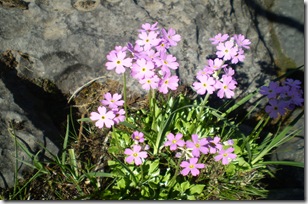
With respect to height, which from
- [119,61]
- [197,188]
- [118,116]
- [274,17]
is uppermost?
[274,17]

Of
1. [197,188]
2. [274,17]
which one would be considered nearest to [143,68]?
[197,188]

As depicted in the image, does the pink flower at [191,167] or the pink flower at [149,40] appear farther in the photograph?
the pink flower at [191,167]

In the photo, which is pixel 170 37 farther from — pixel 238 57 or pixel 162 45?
pixel 238 57

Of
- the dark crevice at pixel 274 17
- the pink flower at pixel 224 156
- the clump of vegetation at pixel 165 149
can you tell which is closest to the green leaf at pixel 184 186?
the clump of vegetation at pixel 165 149

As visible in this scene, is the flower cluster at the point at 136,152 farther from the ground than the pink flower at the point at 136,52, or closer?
closer

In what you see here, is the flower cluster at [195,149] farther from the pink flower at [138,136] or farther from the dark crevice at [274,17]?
the dark crevice at [274,17]

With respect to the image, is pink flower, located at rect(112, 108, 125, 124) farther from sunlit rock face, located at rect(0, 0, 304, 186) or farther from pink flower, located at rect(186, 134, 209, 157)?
sunlit rock face, located at rect(0, 0, 304, 186)
